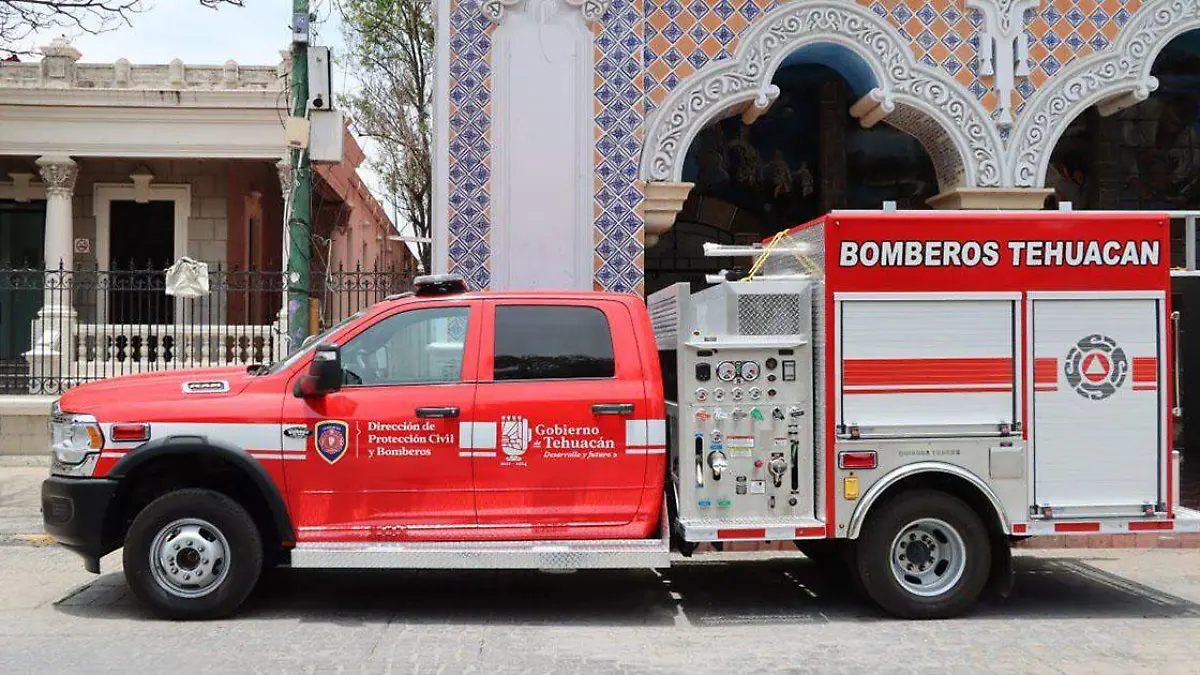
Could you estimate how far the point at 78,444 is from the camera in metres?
6.60

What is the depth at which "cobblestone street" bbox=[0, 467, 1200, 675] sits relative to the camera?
5.93m

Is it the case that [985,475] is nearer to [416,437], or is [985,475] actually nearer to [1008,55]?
[416,437]

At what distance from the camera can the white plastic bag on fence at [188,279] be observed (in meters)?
13.9

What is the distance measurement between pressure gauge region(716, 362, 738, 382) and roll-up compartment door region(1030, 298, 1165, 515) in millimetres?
1881

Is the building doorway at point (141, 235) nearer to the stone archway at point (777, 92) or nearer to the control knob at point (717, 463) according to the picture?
the stone archway at point (777, 92)

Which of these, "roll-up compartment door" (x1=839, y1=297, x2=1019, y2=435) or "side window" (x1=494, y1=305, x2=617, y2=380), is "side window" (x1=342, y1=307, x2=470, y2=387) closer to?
"side window" (x1=494, y1=305, x2=617, y2=380)

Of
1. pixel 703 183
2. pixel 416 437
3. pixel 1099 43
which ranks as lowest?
pixel 416 437

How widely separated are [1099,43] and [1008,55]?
1034 millimetres

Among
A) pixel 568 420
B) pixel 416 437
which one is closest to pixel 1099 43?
pixel 568 420

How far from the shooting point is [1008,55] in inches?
451

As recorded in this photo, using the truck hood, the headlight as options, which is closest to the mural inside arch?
the truck hood

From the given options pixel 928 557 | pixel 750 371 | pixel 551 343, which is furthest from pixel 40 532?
pixel 928 557

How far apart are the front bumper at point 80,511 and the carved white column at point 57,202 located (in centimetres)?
1146

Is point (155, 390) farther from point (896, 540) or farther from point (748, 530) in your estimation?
point (896, 540)
